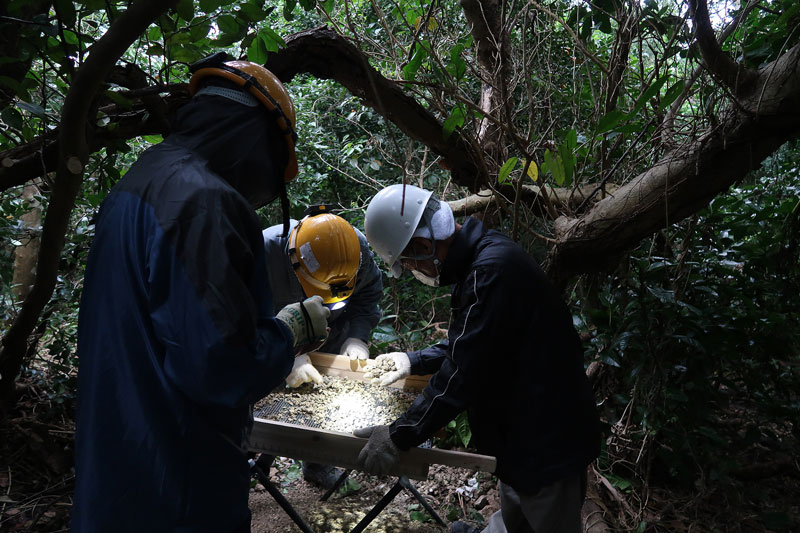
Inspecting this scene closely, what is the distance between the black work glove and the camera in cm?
192

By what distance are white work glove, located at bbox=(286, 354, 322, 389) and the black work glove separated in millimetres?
671

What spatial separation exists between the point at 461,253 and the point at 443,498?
199 centimetres

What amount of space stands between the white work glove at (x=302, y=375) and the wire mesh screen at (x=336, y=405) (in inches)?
1.5

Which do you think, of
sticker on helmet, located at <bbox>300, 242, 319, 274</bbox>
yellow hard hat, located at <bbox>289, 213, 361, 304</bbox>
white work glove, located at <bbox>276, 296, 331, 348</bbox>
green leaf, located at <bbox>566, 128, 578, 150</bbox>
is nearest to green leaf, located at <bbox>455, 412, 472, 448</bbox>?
yellow hard hat, located at <bbox>289, 213, 361, 304</bbox>

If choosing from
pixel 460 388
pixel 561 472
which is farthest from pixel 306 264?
pixel 561 472

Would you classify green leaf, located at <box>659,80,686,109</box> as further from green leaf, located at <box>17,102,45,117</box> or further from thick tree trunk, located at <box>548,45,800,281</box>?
green leaf, located at <box>17,102,45,117</box>

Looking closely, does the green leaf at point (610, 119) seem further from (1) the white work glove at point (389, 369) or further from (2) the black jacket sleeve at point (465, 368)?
(1) the white work glove at point (389, 369)

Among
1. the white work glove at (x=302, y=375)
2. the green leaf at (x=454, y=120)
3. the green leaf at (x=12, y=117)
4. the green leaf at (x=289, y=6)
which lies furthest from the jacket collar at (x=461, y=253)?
the green leaf at (x=12, y=117)

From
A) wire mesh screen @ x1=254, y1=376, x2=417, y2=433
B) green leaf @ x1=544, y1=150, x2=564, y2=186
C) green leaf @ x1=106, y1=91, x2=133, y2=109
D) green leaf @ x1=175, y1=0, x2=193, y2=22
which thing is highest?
green leaf @ x1=175, y1=0, x2=193, y2=22

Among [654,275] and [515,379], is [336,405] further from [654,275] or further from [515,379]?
[654,275]

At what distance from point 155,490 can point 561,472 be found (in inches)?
55.7

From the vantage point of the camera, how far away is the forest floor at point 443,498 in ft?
8.91

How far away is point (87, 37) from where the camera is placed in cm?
165

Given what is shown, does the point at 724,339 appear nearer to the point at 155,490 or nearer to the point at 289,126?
the point at 289,126
